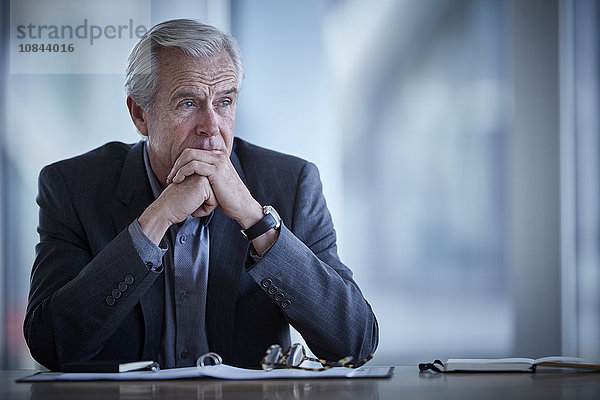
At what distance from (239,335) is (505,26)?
77.8 inches

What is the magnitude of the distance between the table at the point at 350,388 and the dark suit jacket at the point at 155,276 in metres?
0.35

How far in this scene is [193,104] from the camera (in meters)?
1.96

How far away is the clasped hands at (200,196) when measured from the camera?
171cm

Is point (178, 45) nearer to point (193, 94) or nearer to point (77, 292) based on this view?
point (193, 94)

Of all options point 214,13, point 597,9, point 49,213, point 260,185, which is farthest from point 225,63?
point 597,9

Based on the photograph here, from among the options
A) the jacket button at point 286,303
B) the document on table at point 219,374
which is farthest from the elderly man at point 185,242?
the document on table at point 219,374

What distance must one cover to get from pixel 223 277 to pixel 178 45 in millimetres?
627

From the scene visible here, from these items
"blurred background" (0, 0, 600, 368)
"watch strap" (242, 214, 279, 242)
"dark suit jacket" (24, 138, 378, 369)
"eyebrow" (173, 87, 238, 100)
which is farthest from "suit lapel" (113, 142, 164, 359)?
"blurred background" (0, 0, 600, 368)

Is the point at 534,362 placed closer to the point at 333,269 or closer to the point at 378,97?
the point at 333,269

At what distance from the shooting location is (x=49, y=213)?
6.39ft

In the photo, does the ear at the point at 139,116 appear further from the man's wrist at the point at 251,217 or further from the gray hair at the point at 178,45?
the man's wrist at the point at 251,217

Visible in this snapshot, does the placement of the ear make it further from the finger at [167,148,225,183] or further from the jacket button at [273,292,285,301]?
the jacket button at [273,292,285,301]

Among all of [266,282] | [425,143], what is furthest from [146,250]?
[425,143]

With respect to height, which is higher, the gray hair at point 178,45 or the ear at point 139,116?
the gray hair at point 178,45
